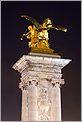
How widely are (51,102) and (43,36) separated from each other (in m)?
→ 3.66

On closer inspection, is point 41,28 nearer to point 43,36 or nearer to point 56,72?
point 43,36

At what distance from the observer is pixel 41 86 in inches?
977

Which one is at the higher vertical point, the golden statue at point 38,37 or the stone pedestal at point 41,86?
the golden statue at point 38,37

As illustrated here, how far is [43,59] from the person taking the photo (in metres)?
24.8

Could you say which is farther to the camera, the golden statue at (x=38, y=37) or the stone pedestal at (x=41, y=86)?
the golden statue at (x=38, y=37)

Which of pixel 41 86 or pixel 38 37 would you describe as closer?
pixel 41 86

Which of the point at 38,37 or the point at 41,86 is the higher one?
the point at 38,37

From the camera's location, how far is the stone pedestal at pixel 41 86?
24406mm

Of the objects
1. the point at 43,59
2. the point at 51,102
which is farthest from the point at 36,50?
the point at 51,102

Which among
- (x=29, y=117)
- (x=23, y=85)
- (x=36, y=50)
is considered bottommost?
(x=29, y=117)

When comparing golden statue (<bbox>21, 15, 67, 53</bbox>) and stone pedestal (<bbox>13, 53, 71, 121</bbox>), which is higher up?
golden statue (<bbox>21, 15, 67, 53</bbox>)

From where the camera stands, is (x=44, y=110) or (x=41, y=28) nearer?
(x=44, y=110)

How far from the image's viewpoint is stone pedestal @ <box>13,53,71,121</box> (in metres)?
24.4

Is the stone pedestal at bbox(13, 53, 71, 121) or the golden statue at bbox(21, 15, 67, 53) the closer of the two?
the stone pedestal at bbox(13, 53, 71, 121)
